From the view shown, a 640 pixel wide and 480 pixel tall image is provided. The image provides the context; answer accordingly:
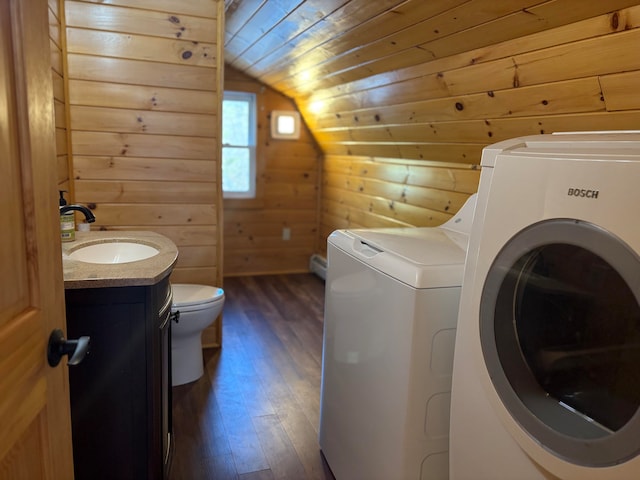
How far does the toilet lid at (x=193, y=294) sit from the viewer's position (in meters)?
2.48

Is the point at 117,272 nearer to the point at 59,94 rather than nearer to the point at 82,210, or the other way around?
the point at 82,210

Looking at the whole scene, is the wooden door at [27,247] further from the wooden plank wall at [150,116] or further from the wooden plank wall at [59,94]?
the wooden plank wall at [150,116]

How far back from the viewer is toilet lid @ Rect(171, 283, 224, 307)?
2482mm

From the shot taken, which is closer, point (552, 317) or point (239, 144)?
point (552, 317)

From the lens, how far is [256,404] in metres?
2.43

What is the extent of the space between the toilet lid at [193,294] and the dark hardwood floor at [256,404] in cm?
47

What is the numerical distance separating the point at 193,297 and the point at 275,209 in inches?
88.7

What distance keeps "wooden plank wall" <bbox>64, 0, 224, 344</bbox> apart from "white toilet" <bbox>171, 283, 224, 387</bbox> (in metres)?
0.37

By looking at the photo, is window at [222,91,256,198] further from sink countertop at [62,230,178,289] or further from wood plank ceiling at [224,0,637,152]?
sink countertop at [62,230,178,289]

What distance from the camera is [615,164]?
2.72 feet

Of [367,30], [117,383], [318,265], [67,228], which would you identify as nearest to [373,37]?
[367,30]

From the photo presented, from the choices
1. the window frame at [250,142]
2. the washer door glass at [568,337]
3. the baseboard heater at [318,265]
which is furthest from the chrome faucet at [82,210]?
the baseboard heater at [318,265]

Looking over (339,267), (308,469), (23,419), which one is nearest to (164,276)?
(339,267)

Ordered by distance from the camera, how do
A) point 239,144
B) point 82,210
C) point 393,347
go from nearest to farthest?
point 393,347, point 82,210, point 239,144
